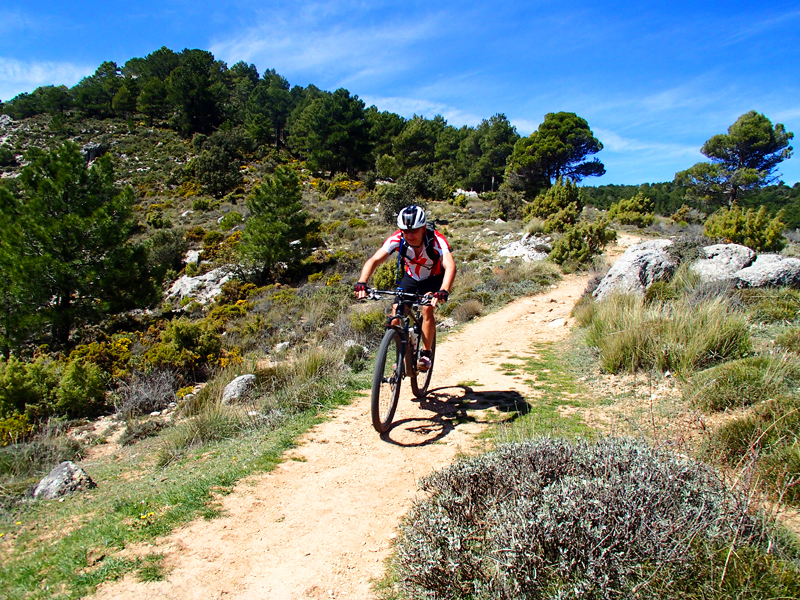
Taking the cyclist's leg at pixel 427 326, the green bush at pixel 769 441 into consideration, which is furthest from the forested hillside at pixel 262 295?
the cyclist's leg at pixel 427 326

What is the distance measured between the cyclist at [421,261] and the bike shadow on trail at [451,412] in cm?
50

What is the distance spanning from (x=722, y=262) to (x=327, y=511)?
A: 320 inches

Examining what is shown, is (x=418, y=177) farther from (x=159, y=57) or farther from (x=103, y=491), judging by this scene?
(x=159, y=57)

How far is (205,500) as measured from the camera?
2830mm

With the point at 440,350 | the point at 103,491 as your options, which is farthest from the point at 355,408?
the point at 440,350

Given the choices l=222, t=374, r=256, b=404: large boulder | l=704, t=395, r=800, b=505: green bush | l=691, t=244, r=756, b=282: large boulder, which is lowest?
l=222, t=374, r=256, b=404: large boulder

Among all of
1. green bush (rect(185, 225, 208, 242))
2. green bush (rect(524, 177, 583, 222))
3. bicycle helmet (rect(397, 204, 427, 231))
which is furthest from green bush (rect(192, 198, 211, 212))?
bicycle helmet (rect(397, 204, 427, 231))

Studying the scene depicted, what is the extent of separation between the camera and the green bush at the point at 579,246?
538 inches

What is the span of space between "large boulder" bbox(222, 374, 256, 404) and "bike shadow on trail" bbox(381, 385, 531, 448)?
2360 mm

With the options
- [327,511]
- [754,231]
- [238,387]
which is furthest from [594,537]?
[754,231]

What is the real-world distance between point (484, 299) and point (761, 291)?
5.35 meters

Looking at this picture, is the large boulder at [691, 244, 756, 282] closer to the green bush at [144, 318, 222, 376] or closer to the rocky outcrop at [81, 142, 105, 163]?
the green bush at [144, 318, 222, 376]

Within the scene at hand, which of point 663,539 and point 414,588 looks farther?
point 414,588

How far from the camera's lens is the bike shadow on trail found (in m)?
3.77
